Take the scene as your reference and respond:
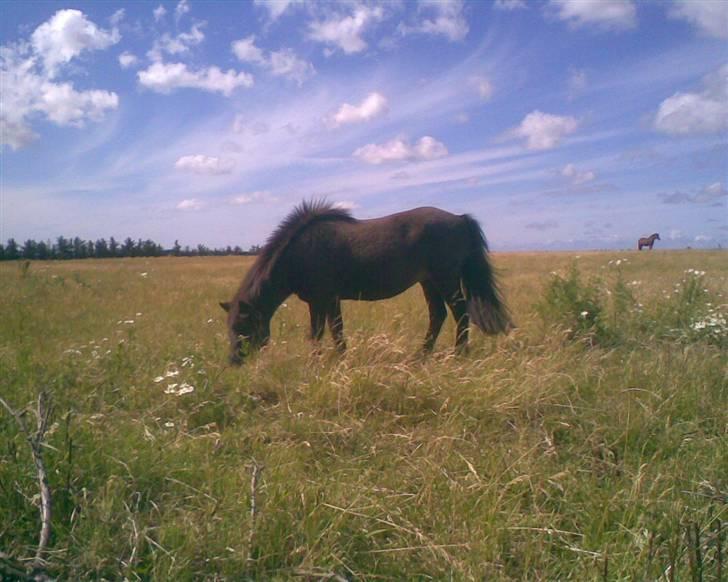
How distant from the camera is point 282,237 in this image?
5.89 m

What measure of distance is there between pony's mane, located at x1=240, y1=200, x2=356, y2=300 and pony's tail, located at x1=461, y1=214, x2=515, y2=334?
62.5 inches

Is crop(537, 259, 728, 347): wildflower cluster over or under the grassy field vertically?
over

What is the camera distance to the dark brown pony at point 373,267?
18.8ft

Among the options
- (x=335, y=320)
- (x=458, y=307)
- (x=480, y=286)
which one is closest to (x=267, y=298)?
(x=335, y=320)

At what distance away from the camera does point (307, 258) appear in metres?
5.76

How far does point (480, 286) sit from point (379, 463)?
143 inches

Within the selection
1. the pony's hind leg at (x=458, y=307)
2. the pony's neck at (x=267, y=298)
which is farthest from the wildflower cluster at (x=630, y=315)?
the pony's neck at (x=267, y=298)

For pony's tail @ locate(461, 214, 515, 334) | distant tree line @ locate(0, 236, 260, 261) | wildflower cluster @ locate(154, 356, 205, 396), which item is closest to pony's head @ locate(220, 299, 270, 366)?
wildflower cluster @ locate(154, 356, 205, 396)

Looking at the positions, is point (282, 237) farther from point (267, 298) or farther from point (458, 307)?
point (458, 307)

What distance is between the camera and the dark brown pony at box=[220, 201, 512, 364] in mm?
5738

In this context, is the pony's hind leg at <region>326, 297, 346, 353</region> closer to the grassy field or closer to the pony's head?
the grassy field

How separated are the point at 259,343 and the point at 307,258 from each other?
45.5 inches

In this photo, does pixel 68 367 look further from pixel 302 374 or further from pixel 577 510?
pixel 577 510

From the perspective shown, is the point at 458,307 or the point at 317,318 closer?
the point at 317,318
